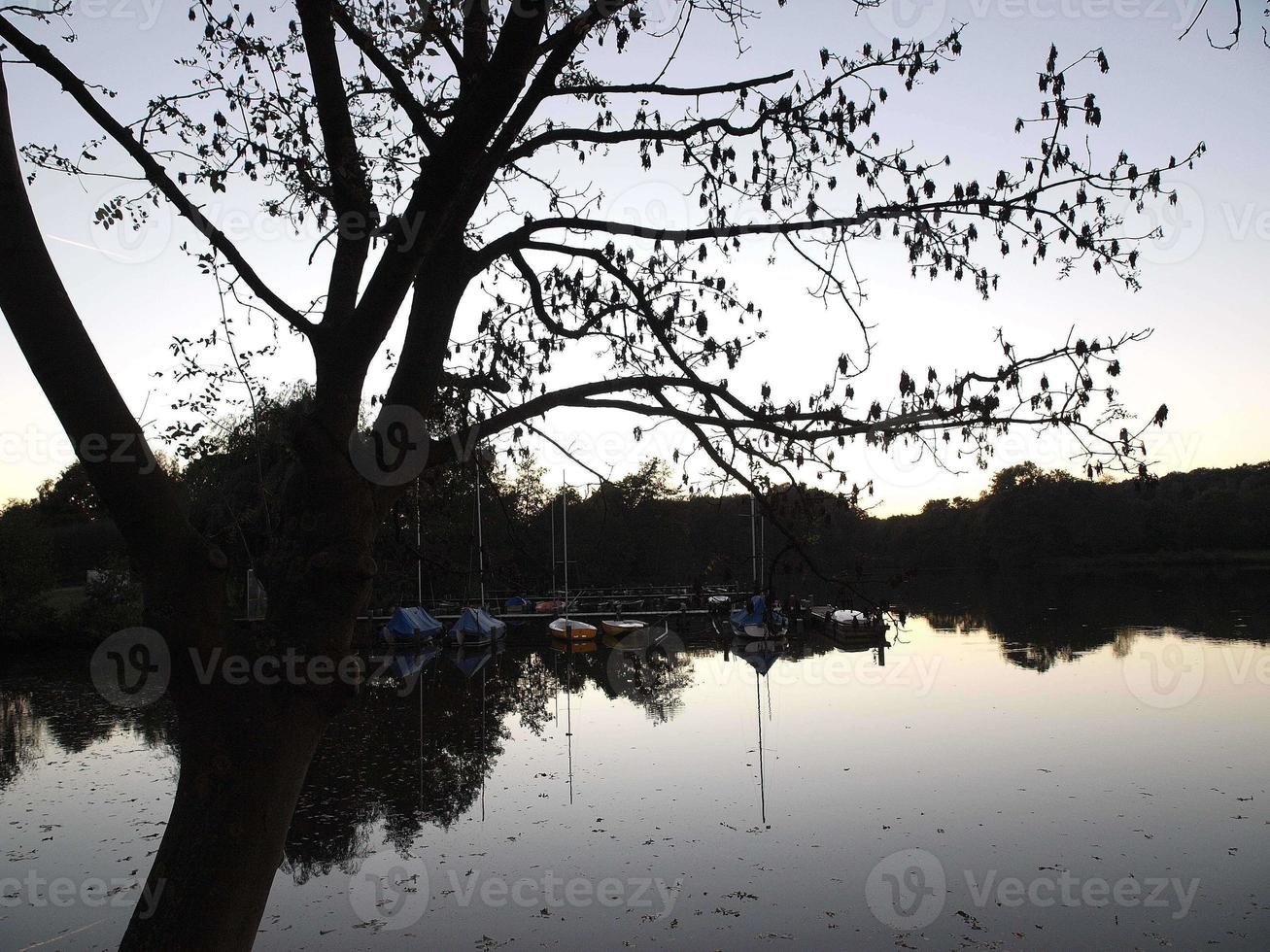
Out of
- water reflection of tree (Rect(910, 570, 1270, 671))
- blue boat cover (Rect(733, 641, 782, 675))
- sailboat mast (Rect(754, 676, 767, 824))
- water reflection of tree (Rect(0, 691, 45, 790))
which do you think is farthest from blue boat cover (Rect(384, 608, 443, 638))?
water reflection of tree (Rect(910, 570, 1270, 671))

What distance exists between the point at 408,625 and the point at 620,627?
→ 25.6ft

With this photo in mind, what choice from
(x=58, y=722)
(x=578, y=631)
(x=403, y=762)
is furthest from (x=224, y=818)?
(x=578, y=631)

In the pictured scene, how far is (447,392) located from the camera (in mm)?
4867

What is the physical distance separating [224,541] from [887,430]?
2.62 meters

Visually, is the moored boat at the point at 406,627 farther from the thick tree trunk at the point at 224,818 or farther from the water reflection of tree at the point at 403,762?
the thick tree trunk at the point at 224,818

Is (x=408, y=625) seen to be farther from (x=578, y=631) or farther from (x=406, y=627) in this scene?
(x=578, y=631)

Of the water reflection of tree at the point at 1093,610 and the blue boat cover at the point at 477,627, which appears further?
the blue boat cover at the point at 477,627

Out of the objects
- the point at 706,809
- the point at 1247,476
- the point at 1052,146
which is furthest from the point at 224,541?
the point at 1247,476

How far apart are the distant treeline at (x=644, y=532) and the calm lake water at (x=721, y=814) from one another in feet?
2.83

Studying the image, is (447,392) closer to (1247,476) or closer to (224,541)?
(224,541)

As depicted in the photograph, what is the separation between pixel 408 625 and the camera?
33969mm

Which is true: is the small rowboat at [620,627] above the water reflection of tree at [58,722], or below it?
above

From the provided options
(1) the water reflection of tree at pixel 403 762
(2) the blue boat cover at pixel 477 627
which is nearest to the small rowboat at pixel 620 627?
(2) the blue boat cover at pixel 477 627

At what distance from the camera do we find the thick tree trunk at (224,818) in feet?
7.95
